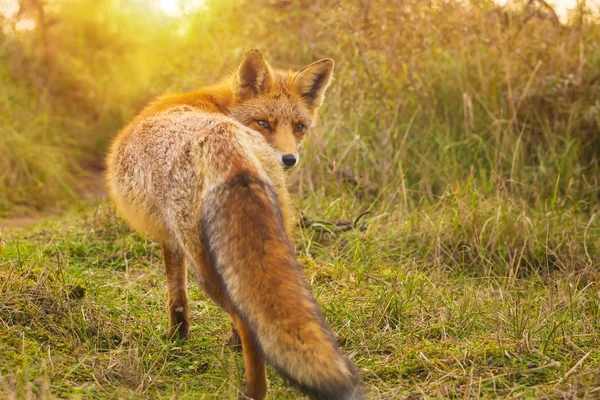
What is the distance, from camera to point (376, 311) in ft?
11.2

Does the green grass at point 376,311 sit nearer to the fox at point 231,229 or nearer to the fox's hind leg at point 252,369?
the fox's hind leg at point 252,369

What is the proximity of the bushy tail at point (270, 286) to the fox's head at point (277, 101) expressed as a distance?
1.27 meters

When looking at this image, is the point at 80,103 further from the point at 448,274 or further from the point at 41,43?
the point at 448,274

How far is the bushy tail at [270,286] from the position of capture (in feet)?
6.59

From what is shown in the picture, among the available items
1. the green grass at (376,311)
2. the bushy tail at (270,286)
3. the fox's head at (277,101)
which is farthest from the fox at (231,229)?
the green grass at (376,311)

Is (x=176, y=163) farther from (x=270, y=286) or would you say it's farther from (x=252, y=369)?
(x=252, y=369)

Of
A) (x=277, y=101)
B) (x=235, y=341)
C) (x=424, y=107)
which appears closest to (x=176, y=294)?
(x=235, y=341)

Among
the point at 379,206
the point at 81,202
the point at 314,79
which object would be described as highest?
the point at 314,79

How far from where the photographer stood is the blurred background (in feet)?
18.9

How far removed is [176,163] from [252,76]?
146 cm

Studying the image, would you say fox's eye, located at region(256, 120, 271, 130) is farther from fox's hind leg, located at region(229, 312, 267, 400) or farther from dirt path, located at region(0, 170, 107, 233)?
dirt path, located at region(0, 170, 107, 233)

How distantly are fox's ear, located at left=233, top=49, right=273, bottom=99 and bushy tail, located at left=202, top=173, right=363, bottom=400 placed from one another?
60.8 inches

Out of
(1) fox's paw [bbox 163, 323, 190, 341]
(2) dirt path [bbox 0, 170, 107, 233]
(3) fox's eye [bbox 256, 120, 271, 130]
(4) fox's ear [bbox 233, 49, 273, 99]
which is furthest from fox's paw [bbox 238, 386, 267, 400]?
(2) dirt path [bbox 0, 170, 107, 233]

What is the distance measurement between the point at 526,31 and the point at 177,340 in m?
5.23
